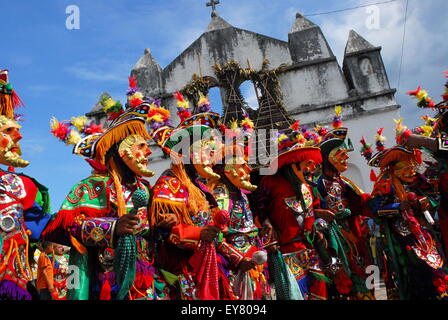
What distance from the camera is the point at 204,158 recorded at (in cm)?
446

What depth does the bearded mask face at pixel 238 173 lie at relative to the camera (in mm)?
4711

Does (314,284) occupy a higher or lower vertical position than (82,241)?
lower

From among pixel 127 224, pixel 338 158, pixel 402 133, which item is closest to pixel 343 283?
pixel 338 158

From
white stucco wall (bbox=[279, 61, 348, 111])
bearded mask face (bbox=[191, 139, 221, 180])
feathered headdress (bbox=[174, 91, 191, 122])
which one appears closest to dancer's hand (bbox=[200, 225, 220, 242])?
bearded mask face (bbox=[191, 139, 221, 180])

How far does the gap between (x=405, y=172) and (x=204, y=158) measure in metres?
2.70

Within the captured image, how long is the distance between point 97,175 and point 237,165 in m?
1.56

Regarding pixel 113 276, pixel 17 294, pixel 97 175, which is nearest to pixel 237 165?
pixel 97 175

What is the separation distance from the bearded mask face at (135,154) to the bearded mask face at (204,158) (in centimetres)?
66

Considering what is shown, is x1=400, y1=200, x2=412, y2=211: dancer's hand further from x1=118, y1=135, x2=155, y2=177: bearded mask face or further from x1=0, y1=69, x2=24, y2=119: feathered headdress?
x1=0, y1=69, x2=24, y2=119: feathered headdress

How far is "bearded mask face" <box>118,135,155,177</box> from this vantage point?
12.6ft
